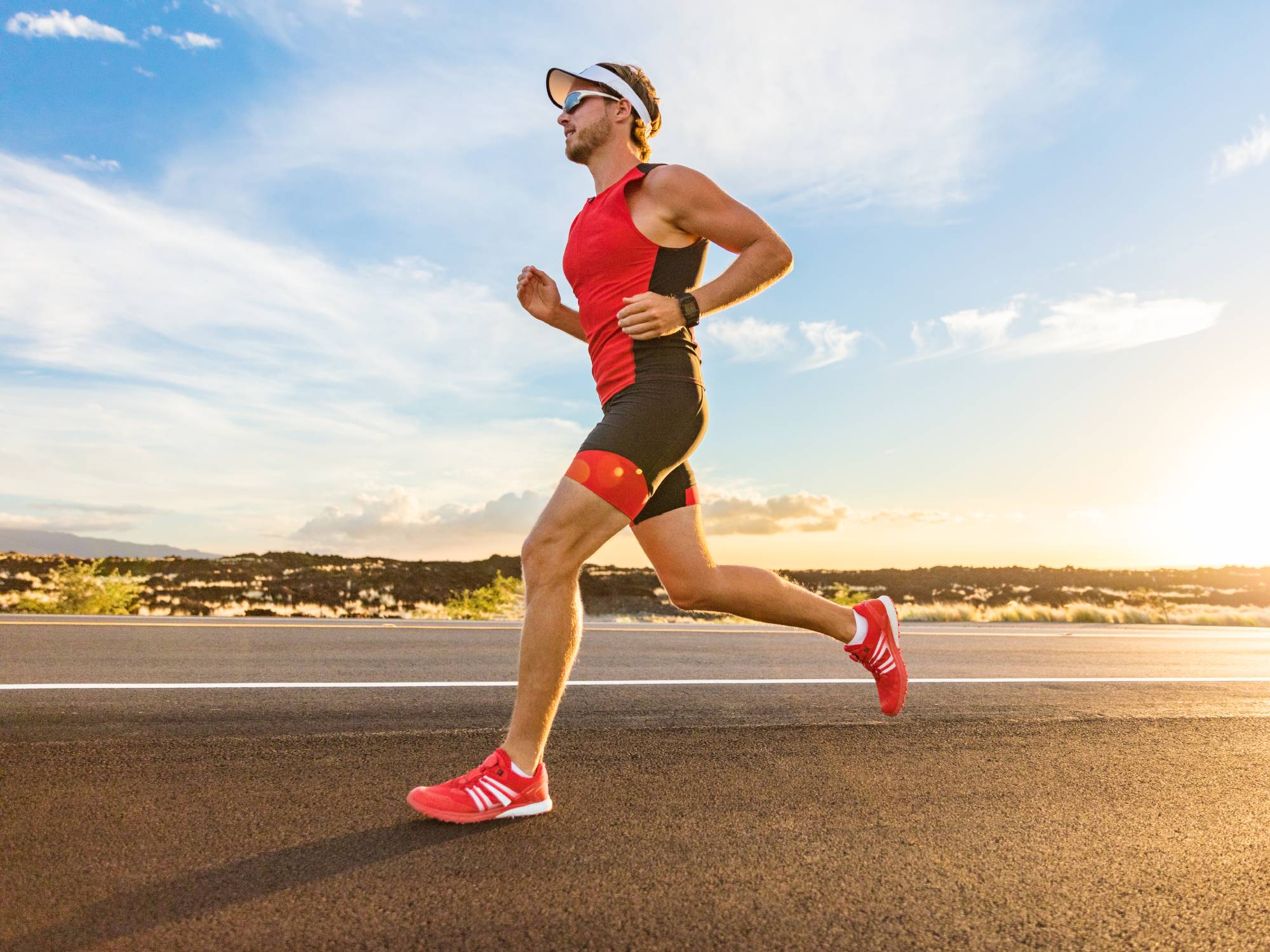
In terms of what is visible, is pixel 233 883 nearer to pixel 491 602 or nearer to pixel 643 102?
pixel 643 102

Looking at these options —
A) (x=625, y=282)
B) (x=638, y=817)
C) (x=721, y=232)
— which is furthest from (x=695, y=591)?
(x=721, y=232)

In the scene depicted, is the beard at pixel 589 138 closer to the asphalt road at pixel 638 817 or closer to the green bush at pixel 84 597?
the asphalt road at pixel 638 817

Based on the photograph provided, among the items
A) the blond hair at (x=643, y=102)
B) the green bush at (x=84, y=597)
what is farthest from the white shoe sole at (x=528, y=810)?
the green bush at (x=84, y=597)

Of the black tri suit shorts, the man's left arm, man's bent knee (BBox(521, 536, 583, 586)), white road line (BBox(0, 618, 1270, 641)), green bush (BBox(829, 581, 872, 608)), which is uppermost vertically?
the man's left arm

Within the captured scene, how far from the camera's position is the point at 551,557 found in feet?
10.3

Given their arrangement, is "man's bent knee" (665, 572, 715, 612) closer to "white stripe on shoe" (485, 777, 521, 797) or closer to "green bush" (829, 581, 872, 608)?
"white stripe on shoe" (485, 777, 521, 797)

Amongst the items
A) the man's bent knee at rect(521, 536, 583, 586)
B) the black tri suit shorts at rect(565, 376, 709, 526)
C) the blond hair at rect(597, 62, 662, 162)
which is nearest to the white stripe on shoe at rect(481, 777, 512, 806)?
the man's bent knee at rect(521, 536, 583, 586)

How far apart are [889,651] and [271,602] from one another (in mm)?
23858

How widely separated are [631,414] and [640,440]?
117mm

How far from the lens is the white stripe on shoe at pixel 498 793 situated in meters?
2.97

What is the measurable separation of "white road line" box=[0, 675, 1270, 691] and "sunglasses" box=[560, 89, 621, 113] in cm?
322

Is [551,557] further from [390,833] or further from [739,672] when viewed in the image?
[739,672]

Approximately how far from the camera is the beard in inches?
146

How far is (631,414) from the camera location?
3.28 m
